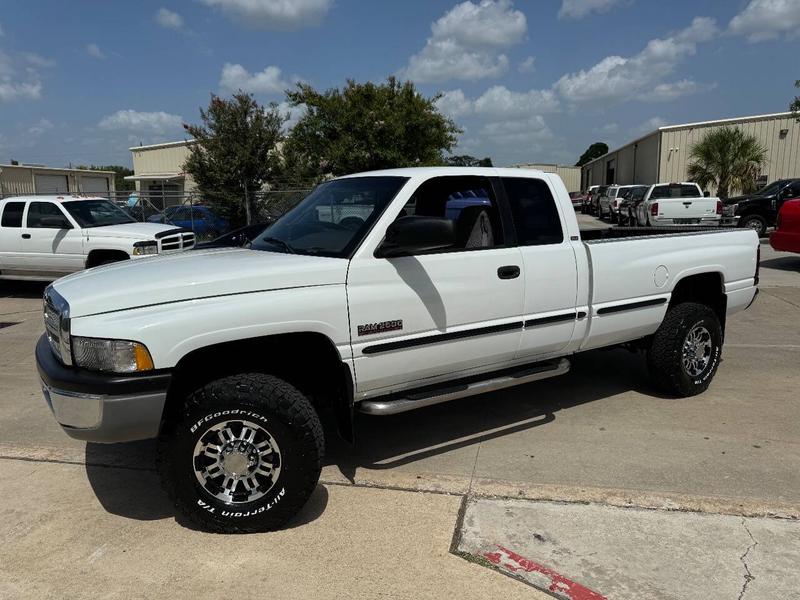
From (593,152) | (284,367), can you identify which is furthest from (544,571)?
(593,152)

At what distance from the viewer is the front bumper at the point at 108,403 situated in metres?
2.99

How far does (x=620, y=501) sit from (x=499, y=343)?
1.18 meters

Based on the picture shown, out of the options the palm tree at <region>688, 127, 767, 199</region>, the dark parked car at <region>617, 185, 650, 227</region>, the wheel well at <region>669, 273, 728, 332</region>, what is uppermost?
the palm tree at <region>688, 127, 767, 199</region>

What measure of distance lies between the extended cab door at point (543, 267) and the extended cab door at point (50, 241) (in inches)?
355

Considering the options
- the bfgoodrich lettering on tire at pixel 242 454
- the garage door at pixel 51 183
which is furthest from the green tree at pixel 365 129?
the garage door at pixel 51 183

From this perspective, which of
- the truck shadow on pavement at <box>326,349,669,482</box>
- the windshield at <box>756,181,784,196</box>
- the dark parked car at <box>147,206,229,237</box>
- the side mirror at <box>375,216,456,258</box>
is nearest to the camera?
the side mirror at <box>375,216,456,258</box>

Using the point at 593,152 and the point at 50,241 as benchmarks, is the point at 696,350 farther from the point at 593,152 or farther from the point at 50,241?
the point at 593,152

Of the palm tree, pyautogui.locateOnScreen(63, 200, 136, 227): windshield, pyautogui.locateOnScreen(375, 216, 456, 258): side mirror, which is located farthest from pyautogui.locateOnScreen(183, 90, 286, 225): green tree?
the palm tree

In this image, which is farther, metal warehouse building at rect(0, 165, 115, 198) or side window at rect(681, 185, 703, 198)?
metal warehouse building at rect(0, 165, 115, 198)

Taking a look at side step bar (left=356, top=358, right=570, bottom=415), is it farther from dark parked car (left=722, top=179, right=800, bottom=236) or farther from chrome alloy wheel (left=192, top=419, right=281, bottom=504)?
dark parked car (left=722, top=179, right=800, bottom=236)

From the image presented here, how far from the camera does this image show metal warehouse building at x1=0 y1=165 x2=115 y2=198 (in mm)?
39625

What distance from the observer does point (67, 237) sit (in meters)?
10.9

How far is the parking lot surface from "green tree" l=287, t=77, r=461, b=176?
1491 cm

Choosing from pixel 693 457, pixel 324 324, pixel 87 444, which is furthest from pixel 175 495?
pixel 693 457
